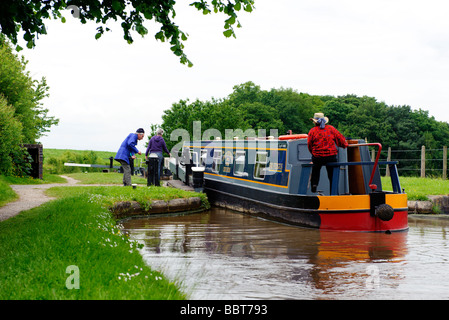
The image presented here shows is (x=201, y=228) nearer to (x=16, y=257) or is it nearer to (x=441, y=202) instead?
(x=16, y=257)

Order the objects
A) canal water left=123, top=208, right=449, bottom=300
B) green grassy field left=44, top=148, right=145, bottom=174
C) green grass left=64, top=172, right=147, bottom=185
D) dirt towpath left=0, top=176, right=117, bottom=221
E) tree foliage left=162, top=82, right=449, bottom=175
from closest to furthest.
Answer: canal water left=123, top=208, right=449, bottom=300
dirt towpath left=0, top=176, right=117, bottom=221
green grass left=64, top=172, right=147, bottom=185
green grassy field left=44, top=148, right=145, bottom=174
tree foliage left=162, top=82, right=449, bottom=175

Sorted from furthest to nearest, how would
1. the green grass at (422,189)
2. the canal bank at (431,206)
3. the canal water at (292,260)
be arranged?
the green grass at (422,189) < the canal bank at (431,206) < the canal water at (292,260)

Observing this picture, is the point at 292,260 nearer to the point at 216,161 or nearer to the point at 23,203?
the point at 23,203

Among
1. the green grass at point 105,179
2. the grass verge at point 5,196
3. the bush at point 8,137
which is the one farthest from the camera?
the green grass at point 105,179

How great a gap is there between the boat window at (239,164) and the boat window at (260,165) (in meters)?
0.71

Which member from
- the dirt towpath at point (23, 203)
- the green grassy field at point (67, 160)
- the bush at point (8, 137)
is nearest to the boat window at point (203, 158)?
the dirt towpath at point (23, 203)

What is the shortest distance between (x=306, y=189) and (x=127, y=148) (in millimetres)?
5229

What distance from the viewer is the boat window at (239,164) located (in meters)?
12.7

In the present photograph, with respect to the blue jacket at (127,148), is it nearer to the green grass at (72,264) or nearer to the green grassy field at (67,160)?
the green grass at (72,264)

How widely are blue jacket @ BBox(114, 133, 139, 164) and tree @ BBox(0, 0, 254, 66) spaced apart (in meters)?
4.62

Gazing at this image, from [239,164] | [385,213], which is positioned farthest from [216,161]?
[385,213]

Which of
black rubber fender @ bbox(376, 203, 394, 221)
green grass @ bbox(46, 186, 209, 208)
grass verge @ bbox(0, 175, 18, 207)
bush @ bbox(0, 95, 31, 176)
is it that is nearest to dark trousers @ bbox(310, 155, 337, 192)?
black rubber fender @ bbox(376, 203, 394, 221)

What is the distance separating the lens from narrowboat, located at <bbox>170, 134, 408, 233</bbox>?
895 cm

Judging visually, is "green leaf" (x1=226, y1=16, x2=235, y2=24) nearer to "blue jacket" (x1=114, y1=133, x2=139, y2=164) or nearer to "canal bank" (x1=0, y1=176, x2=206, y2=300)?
"canal bank" (x1=0, y1=176, x2=206, y2=300)
